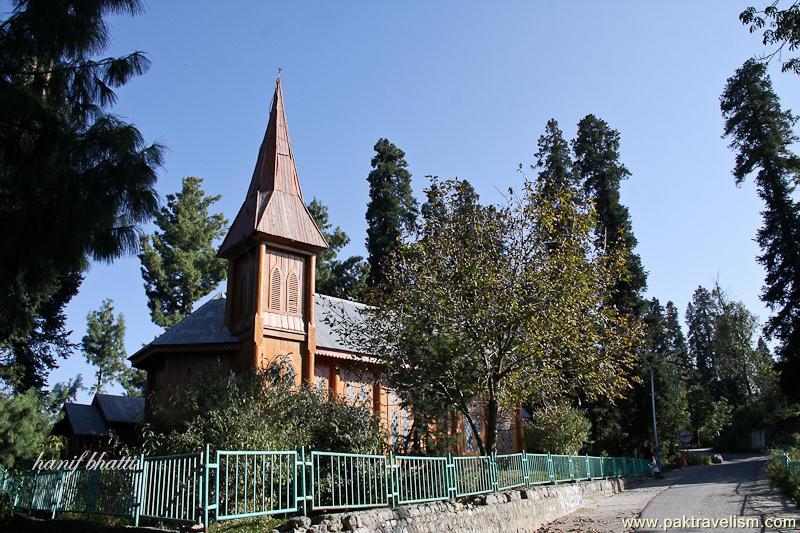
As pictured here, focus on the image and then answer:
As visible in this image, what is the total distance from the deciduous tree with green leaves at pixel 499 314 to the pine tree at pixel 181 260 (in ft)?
82.6

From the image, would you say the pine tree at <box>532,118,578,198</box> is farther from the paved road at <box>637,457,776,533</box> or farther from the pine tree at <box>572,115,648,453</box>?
the paved road at <box>637,457,776,533</box>

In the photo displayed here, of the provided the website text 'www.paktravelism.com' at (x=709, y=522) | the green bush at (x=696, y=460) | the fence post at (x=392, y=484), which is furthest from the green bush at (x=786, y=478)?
the green bush at (x=696, y=460)

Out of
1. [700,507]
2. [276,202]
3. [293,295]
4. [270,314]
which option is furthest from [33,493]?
[700,507]

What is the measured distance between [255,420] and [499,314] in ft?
22.9

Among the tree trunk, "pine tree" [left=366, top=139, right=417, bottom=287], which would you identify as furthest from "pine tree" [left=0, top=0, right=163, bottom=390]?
"pine tree" [left=366, top=139, right=417, bottom=287]

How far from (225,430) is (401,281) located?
759 cm

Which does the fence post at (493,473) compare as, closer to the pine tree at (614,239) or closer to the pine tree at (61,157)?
the pine tree at (61,157)

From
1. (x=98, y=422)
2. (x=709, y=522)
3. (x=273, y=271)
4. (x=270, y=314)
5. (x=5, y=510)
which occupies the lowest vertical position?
(x=709, y=522)

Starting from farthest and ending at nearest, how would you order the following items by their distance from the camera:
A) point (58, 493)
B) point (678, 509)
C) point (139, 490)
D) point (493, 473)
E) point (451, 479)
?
point (678, 509), point (493, 473), point (451, 479), point (58, 493), point (139, 490)

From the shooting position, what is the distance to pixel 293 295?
20.4 m

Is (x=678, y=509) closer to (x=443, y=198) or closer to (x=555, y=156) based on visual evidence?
(x=443, y=198)

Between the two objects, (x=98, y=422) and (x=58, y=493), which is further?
(x=98, y=422)

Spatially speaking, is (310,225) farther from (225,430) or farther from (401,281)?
(225,430)

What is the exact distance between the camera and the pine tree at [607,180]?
122 feet
